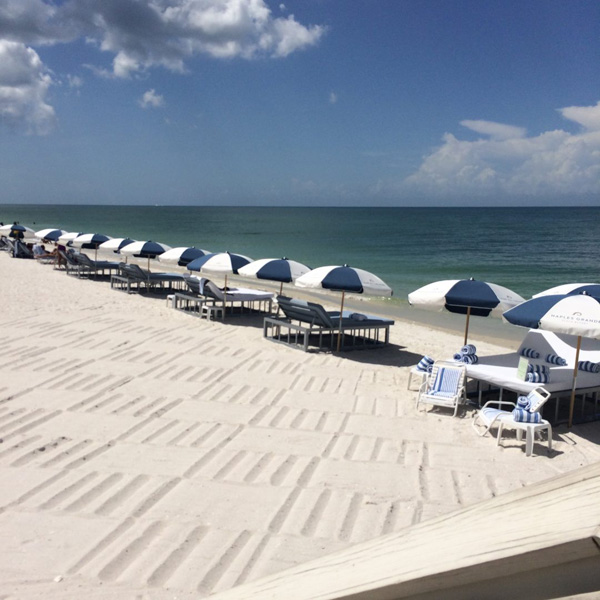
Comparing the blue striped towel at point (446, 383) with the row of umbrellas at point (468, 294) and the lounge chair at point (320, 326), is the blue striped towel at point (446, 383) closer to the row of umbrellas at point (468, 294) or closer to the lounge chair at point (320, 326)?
the row of umbrellas at point (468, 294)

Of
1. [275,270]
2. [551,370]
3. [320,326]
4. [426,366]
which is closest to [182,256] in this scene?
[275,270]

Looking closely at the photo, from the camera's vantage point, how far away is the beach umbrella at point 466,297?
365 inches

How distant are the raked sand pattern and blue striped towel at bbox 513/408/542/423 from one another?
0.32 metres

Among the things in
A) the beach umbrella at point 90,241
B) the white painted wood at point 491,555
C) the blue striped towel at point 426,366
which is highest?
the white painted wood at point 491,555

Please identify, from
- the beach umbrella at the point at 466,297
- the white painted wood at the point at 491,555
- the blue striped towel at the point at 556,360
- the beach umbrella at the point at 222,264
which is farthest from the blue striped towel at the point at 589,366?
the white painted wood at the point at 491,555

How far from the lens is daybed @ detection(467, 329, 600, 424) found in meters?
7.65

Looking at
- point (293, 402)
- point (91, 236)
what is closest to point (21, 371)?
point (293, 402)

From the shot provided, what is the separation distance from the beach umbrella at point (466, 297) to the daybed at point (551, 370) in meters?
0.68

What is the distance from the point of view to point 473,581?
746 mm

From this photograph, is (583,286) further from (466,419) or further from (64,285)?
(64,285)

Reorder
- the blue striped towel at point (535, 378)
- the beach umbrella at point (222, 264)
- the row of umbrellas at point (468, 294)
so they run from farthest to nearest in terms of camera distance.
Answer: the beach umbrella at point (222, 264) → the blue striped towel at point (535, 378) → the row of umbrellas at point (468, 294)

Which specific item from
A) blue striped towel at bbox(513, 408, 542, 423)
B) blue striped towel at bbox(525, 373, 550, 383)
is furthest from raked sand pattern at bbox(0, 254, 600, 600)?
blue striped towel at bbox(525, 373, 550, 383)

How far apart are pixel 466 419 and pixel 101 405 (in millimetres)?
4479

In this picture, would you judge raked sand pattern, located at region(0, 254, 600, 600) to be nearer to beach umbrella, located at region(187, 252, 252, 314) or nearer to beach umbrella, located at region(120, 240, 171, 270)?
beach umbrella, located at region(187, 252, 252, 314)
